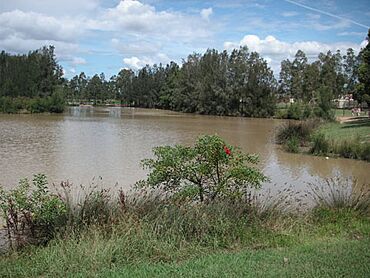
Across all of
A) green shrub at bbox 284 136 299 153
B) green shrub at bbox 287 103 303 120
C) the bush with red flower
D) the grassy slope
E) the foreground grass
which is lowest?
green shrub at bbox 284 136 299 153

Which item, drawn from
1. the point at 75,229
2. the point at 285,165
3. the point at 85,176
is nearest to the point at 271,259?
the point at 75,229

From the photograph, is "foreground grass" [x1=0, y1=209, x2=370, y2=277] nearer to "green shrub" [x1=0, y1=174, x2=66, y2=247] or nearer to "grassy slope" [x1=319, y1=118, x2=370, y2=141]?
"green shrub" [x1=0, y1=174, x2=66, y2=247]

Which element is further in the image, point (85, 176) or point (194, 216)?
point (85, 176)

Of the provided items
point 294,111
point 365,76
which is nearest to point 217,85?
point 294,111

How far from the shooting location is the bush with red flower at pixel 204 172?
7.18 m

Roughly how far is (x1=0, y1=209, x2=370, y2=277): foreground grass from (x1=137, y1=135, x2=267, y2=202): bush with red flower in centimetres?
102

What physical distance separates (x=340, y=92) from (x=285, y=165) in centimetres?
5950

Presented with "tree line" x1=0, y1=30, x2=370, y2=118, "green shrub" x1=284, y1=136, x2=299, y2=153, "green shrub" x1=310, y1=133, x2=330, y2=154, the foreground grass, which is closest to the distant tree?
"green shrub" x1=284, y1=136, x2=299, y2=153

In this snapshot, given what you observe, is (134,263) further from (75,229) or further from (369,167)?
(369,167)

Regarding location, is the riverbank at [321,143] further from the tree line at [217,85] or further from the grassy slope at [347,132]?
the tree line at [217,85]

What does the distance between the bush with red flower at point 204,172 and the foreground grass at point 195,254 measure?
1016 mm

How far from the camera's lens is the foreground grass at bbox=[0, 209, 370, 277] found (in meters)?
4.49

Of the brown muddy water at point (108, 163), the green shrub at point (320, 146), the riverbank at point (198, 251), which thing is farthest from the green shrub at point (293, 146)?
the riverbank at point (198, 251)

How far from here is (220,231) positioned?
19.3ft
